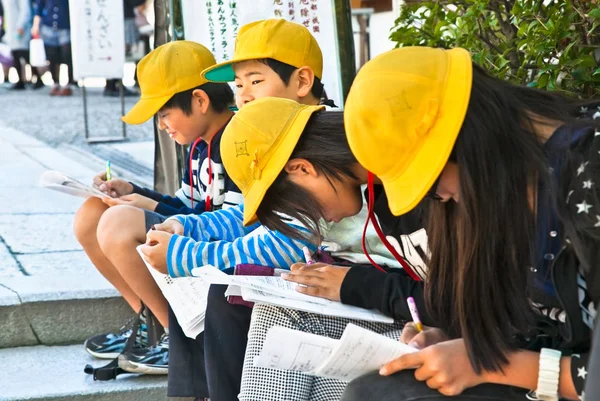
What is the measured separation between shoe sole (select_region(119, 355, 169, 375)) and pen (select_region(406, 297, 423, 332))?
128 centimetres

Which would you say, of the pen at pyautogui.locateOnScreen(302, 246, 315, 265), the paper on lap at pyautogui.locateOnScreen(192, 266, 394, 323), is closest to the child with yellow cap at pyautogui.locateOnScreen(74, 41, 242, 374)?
the pen at pyautogui.locateOnScreen(302, 246, 315, 265)

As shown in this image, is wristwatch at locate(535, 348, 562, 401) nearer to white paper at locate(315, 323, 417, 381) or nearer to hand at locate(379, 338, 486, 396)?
hand at locate(379, 338, 486, 396)

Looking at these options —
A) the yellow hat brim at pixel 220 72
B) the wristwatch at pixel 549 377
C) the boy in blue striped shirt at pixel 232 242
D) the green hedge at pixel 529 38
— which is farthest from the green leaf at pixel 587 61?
the wristwatch at pixel 549 377

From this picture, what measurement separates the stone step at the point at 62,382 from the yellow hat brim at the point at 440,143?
1.69 metres

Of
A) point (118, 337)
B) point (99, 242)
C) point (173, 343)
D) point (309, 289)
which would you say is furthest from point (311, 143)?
point (118, 337)

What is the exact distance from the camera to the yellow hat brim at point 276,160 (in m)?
2.26

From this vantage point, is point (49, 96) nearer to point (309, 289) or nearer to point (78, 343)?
point (78, 343)

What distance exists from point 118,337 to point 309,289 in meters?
1.39

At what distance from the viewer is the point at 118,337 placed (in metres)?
3.49

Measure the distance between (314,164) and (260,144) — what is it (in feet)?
0.48

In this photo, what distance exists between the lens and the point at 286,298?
2.23 metres

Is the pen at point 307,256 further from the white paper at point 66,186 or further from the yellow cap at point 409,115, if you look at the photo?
the white paper at point 66,186

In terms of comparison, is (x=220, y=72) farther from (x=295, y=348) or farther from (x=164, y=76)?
(x=295, y=348)

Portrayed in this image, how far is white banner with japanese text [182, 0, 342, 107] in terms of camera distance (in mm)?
4020
